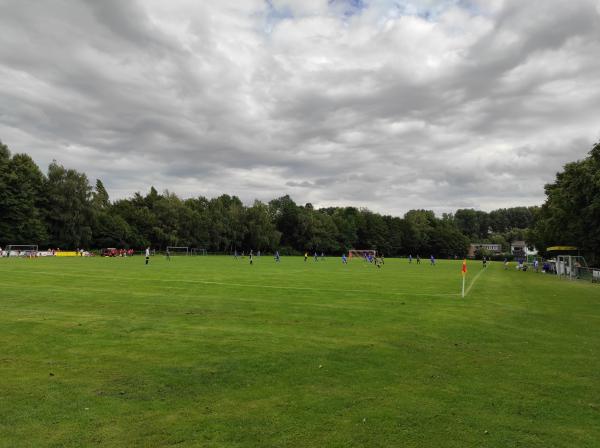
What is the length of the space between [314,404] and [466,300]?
54.0 feet

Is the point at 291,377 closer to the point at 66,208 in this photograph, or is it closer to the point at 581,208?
the point at 581,208

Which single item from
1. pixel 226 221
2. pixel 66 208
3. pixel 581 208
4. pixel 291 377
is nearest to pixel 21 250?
pixel 66 208

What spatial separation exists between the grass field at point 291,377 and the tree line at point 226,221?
34.2m

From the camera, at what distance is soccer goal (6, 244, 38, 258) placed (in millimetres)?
68375

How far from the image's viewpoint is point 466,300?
21.4 m

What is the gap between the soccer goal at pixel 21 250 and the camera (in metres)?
68.4

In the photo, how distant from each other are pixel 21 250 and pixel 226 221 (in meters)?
51.5

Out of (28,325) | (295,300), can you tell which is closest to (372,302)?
(295,300)

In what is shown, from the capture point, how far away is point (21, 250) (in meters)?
77.2

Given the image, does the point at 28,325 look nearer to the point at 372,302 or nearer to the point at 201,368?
the point at 201,368

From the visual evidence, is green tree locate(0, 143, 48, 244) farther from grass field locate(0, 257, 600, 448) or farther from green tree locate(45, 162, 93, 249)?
grass field locate(0, 257, 600, 448)

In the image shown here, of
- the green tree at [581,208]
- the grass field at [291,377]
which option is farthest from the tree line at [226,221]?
the grass field at [291,377]

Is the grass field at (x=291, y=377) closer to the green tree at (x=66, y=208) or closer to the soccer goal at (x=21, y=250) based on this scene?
the soccer goal at (x=21, y=250)

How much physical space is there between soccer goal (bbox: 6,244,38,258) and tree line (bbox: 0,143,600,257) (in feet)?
5.61
